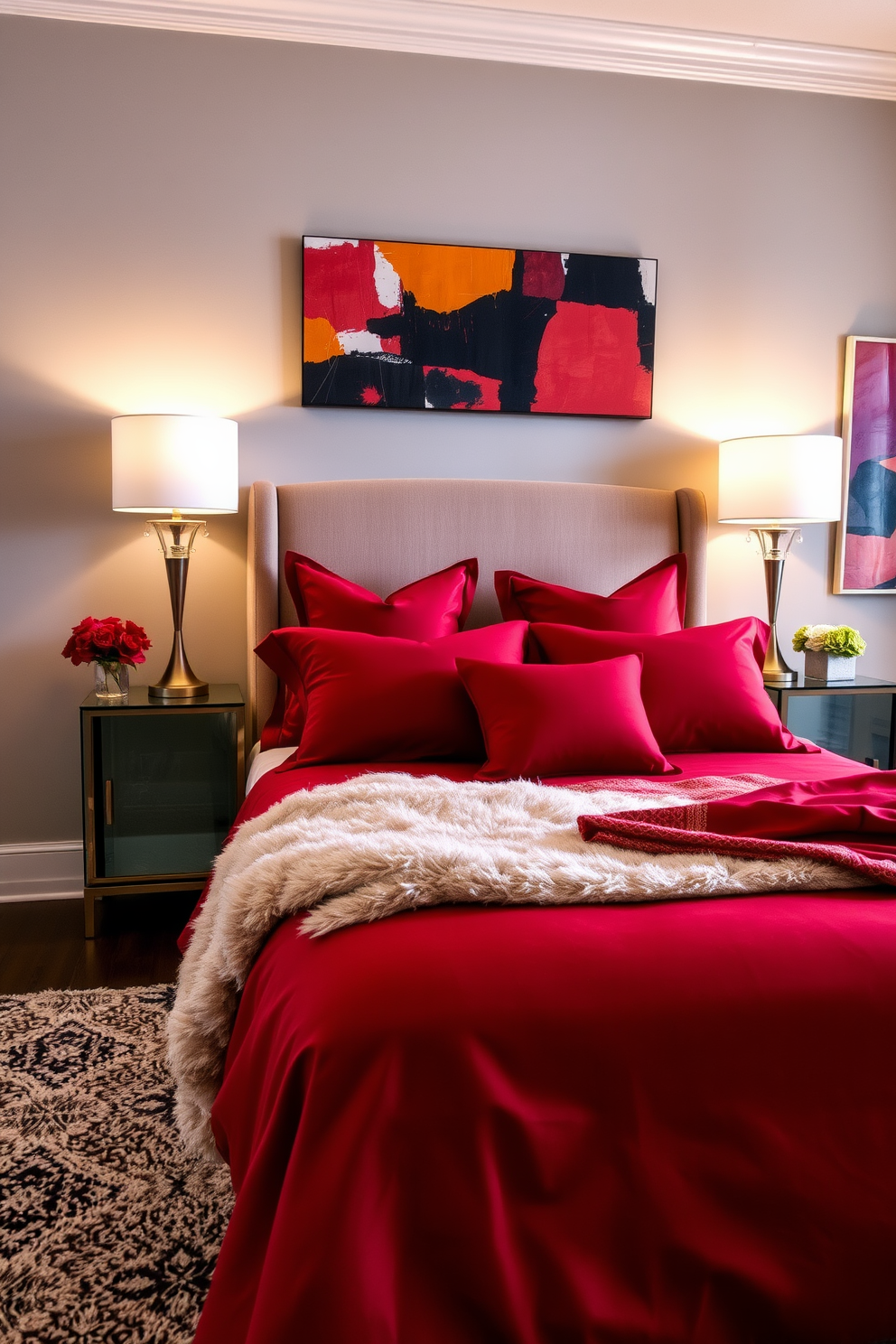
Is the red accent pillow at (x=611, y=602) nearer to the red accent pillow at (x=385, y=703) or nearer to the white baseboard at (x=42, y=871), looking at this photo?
the red accent pillow at (x=385, y=703)

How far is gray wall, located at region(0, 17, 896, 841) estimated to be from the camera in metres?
3.13

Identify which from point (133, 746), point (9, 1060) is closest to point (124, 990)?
point (9, 1060)

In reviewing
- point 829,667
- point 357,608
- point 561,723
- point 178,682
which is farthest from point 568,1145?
point 829,667

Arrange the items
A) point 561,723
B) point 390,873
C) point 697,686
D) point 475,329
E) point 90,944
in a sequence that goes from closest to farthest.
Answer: point 390,873 < point 561,723 < point 697,686 < point 90,944 < point 475,329

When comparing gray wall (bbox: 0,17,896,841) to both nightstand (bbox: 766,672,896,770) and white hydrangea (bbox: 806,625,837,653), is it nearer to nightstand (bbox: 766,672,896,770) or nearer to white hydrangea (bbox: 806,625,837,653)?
white hydrangea (bbox: 806,625,837,653)

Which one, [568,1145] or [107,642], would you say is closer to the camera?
[568,1145]

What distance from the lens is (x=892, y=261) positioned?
369cm

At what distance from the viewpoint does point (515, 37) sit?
3.29m

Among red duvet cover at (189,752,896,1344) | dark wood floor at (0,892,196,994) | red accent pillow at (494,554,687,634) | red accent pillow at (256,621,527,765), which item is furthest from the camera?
red accent pillow at (494,554,687,634)

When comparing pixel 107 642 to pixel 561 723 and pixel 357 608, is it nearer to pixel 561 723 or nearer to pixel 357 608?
pixel 357 608

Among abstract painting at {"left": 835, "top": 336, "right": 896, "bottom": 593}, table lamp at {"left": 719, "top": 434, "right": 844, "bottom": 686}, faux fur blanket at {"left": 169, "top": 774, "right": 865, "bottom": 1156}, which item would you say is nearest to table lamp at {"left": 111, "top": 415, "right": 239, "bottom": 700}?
faux fur blanket at {"left": 169, "top": 774, "right": 865, "bottom": 1156}

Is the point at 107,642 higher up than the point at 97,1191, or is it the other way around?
the point at 107,642

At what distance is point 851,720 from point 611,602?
42.2 inches

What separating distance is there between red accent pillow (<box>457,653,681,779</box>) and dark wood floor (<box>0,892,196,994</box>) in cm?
117
